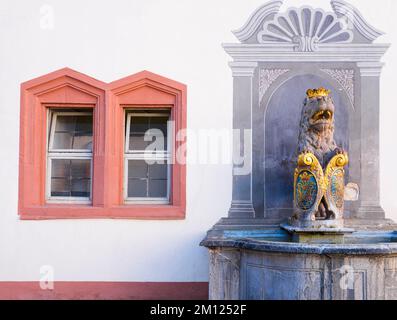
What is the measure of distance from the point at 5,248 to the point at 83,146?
1428 millimetres

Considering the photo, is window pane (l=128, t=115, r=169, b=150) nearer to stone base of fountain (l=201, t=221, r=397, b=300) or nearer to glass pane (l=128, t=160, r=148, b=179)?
glass pane (l=128, t=160, r=148, b=179)

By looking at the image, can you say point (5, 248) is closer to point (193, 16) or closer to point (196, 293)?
point (196, 293)

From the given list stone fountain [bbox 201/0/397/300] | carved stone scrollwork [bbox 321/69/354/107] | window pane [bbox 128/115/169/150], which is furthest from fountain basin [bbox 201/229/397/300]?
carved stone scrollwork [bbox 321/69/354/107]

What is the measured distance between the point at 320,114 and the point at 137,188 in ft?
7.35

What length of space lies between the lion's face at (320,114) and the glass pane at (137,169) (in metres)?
1.96

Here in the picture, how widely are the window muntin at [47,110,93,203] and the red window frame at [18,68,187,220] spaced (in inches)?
5.3

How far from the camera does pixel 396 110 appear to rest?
17.0 feet

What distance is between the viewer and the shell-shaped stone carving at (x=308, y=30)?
5207 millimetres

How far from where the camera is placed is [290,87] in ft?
17.2

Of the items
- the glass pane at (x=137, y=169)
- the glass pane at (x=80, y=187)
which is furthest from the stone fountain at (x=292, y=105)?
the glass pane at (x=80, y=187)

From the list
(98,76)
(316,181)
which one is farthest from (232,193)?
(98,76)

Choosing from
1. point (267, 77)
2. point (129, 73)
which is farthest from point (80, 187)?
point (267, 77)

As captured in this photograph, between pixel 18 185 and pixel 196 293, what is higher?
pixel 18 185

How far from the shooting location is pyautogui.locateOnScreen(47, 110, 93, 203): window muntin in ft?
17.8
